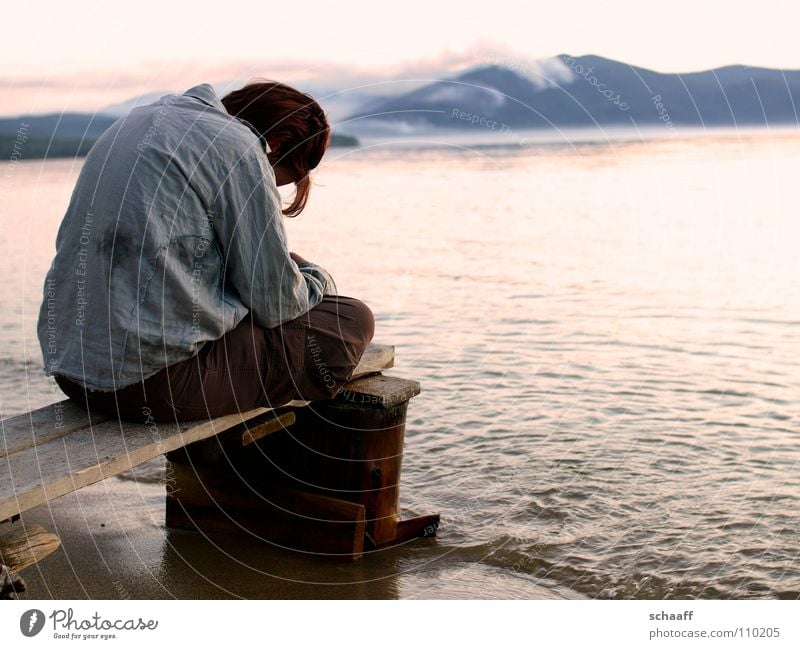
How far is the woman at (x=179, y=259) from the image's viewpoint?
330 centimetres

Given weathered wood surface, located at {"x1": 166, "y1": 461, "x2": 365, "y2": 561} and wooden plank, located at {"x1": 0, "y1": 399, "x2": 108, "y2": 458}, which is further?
weathered wood surface, located at {"x1": 166, "y1": 461, "x2": 365, "y2": 561}

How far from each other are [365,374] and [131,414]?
4.09ft

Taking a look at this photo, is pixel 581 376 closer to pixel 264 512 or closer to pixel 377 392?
pixel 377 392

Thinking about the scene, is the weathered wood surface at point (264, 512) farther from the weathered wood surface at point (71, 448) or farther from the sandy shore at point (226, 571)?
the weathered wood surface at point (71, 448)

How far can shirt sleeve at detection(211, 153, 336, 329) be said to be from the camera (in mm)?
3383

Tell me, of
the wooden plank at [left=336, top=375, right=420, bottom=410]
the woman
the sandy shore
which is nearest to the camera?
the woman

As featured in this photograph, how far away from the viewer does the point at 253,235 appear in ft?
11.2

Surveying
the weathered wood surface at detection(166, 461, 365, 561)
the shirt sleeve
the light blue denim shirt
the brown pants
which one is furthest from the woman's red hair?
the weathered wood surface at detection(166, 461, 365, 561)

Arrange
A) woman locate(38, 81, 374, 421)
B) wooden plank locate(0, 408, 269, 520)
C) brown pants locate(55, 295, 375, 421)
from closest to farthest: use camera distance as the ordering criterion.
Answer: wooden plank locate(0, 408, 269, 520), woman locate(38, 81, 374, 421), brown pants locate(55, 295, 375, 421)

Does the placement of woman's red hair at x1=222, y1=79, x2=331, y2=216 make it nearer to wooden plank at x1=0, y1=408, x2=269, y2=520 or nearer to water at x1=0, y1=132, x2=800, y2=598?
wooden plank at x1=0, y1=408, x2=269, y2=520
